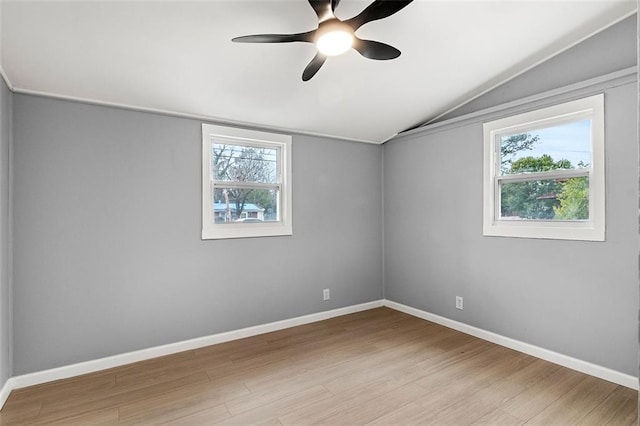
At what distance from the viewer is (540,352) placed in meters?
2.97

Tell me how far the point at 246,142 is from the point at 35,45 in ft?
6.09

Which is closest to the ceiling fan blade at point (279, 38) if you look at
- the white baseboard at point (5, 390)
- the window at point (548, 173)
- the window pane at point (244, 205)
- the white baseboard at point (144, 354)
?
the window pane at point (244, 205)

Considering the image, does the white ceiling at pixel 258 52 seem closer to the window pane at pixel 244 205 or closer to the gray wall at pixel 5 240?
the gray wall at pixel 5 240

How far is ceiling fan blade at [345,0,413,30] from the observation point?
5.48 ft

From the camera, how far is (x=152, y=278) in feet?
10.1

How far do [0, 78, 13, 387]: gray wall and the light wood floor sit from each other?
1.05 feet

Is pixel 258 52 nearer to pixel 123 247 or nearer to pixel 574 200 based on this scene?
pixel 123 247

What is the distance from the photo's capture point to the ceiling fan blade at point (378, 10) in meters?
1.67

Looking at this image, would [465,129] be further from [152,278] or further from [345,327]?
[152,278]

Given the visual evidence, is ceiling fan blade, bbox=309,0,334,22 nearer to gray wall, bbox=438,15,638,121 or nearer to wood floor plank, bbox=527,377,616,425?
gray wall, bbox=438,15,638,121

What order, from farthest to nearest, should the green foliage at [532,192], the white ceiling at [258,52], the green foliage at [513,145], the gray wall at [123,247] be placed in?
the green foliage at [513,145]
the green foliage at [532,192]
the gray wall at [123,247]
the white ceiling at [258,52]

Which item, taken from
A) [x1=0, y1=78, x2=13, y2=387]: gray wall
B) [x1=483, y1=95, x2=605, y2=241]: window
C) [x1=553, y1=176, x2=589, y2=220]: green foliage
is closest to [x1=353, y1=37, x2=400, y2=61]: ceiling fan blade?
[x1=483, y1=95, x2=605, y2=241]: window

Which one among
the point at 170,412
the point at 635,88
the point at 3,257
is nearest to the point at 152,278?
the point at 3,257

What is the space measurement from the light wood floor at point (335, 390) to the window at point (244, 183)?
1267 mm
